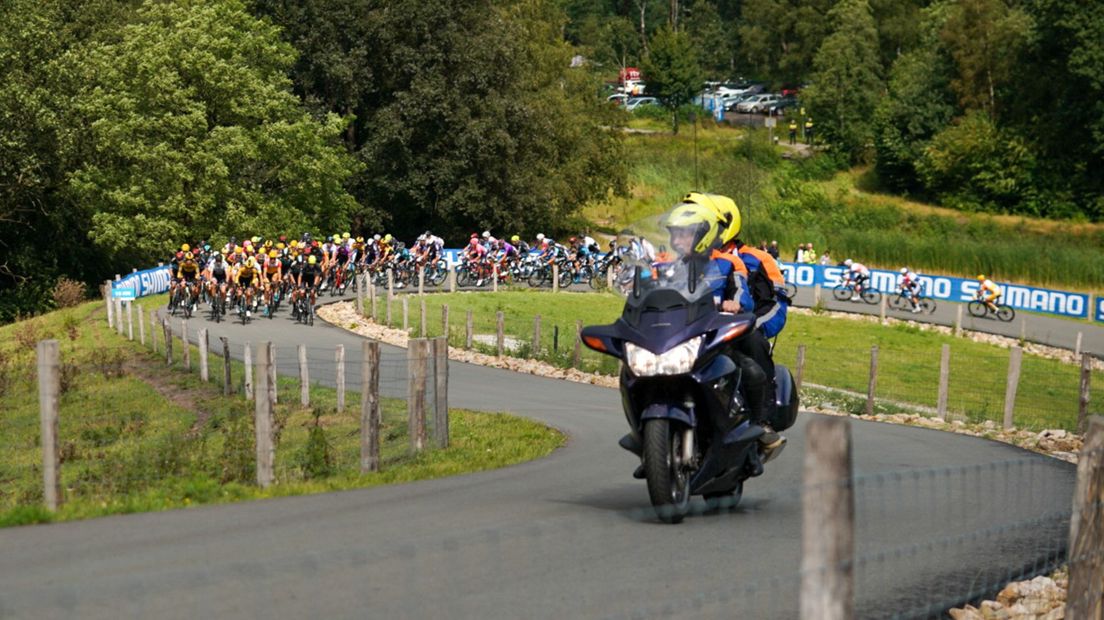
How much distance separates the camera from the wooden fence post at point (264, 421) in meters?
14.2

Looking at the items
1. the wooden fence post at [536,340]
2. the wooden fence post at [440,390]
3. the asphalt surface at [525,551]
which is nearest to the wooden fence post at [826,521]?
the asphalt surface at [525,551]

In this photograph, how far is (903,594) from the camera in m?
9.12

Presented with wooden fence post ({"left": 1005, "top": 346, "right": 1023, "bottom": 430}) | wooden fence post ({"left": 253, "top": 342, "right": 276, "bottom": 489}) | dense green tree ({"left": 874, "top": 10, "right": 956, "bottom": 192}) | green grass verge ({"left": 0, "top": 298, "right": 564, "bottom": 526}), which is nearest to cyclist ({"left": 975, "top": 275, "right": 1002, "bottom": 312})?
→ green grass verge ({"left": 0, "top": 298, "right": 564, "bottom": 526})

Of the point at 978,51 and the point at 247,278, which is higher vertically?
the point at 978,51

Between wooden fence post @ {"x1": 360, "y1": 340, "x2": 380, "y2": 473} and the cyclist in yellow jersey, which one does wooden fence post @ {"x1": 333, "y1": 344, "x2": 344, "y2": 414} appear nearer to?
wooden fence post @ {"x1": 360, "y1": 340, "x2": 380, "y2": 473}

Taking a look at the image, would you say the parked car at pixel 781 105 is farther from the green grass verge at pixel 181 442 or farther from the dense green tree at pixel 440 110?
the green grass verge at pixel 181 442

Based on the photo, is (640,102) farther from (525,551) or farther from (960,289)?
(525,551)

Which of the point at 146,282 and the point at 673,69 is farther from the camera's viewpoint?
the point at 673,69

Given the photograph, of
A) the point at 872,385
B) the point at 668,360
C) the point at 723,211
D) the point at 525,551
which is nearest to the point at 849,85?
the point at 872,385

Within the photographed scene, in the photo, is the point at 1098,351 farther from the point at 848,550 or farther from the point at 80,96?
the point at 848,550

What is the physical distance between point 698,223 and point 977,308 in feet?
149

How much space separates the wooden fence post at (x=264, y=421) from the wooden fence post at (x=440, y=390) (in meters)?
2.67

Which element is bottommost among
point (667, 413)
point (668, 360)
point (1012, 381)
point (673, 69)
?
point (1012, 381)

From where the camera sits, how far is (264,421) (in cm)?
1422
